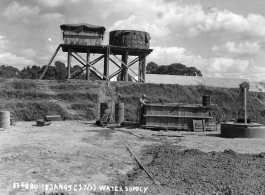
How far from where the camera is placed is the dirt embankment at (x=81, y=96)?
2250cm

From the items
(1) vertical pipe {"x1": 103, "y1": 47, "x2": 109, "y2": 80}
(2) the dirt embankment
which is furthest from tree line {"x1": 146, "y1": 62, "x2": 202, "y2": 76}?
(1) vertical pipe {"x1": 103, "y1": 47, "x2": 109, "y2": 80}

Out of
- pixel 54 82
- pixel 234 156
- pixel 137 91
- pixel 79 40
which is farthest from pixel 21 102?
pixel 234 156

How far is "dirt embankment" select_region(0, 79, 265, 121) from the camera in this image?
2250cm

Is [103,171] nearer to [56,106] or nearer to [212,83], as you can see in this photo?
[56,106]

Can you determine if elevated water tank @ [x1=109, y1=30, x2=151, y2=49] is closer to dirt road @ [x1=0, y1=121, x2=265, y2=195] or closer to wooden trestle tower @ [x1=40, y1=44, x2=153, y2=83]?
wooden trestle tower @ [x1=40, y1=44, x2=153, y2=83]

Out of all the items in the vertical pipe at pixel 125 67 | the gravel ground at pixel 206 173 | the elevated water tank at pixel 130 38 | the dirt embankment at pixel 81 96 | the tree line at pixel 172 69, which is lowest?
the gravel ground at pixel 206 173

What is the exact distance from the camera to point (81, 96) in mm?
24703

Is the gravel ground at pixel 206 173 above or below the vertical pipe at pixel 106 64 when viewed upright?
below

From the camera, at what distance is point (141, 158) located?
925 centimetres
